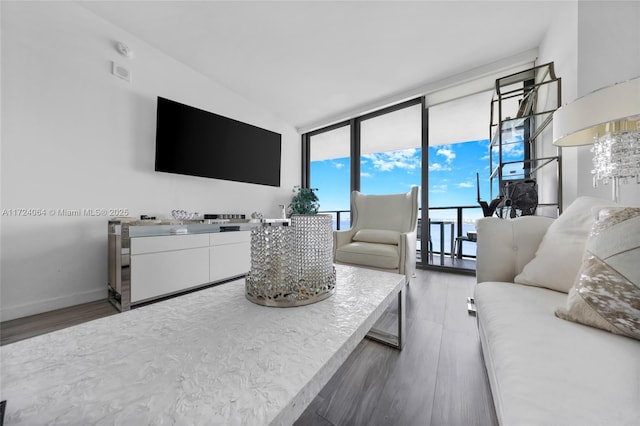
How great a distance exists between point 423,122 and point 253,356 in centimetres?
318

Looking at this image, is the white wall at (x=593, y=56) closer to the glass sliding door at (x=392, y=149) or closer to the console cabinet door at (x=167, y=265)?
the glass sliding door at (x=392, y=149)

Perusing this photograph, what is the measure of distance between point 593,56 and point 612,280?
1.82 metres

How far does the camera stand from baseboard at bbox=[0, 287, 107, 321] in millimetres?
1503

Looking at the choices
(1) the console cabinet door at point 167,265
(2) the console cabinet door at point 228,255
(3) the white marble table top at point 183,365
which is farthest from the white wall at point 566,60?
(1) the console cabinet door at point 167,265

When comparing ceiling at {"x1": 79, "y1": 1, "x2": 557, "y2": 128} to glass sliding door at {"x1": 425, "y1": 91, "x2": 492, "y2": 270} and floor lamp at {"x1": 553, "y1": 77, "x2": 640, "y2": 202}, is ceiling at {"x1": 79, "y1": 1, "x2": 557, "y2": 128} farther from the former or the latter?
floor lamp at {"x1": 553, "y1": 77, "x2": 640, "y2": 202}

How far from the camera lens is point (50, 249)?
5.45 feet

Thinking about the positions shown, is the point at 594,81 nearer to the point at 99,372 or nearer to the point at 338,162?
the point at 99,372

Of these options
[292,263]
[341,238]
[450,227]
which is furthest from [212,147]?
[450,227]

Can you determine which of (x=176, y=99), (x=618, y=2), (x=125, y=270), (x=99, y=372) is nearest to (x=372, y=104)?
(x=618, y=2)

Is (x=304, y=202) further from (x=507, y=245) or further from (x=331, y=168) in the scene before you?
(x=507, y=245)

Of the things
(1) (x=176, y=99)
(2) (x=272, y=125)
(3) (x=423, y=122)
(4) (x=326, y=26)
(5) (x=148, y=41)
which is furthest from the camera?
(2) (x=272, y=125)

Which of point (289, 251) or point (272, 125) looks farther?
point (272, 125)

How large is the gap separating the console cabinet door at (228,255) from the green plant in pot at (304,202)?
1337 mm

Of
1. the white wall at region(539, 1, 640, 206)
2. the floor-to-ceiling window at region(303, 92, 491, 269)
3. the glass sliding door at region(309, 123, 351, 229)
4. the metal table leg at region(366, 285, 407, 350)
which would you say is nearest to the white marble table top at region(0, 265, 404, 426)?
the metal table leg at region(366, 285, 407, 350)
